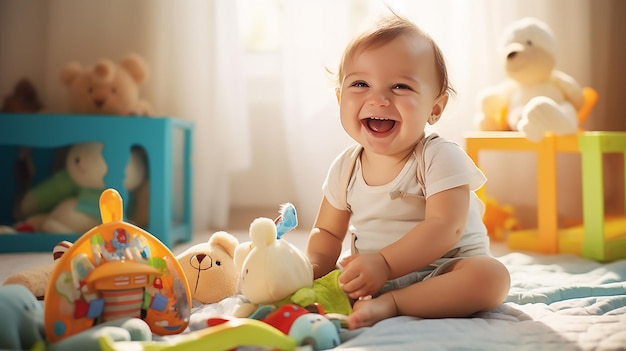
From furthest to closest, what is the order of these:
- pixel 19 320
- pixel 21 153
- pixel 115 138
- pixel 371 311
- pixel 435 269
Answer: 1. pixel 21 153
2. pixel 115 138
3. pixel 435 269
4. pixel 371 311
5. pixel 19 320

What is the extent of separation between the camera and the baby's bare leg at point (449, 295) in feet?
Answer: 2.96

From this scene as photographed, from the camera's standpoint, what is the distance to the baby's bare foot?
0.86m

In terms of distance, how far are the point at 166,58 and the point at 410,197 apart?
145 centimetres

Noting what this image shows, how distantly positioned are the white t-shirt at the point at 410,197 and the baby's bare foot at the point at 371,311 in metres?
0.17

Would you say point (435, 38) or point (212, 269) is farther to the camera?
point (435, 38)

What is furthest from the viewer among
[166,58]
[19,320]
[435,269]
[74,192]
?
[166,58]

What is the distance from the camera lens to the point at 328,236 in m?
1.16

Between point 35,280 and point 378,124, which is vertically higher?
point 378,124

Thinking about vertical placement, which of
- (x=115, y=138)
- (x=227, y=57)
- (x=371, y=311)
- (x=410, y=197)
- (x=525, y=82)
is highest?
(x=227, y=57)

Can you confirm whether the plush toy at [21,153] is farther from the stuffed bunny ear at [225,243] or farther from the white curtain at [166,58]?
the stuffed bunny ear at [225,243]

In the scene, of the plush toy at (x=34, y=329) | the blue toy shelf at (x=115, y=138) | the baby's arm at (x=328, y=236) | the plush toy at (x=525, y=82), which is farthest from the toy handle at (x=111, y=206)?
the plush toy at (x=525, y=82)

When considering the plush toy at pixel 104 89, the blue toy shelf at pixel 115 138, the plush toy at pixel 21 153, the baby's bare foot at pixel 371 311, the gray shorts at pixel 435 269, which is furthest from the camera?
the plush toy at pixel 21 153

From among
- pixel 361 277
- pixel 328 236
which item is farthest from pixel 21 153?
pixel 361 277

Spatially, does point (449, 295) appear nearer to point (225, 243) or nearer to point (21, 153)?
point (225, 243)
